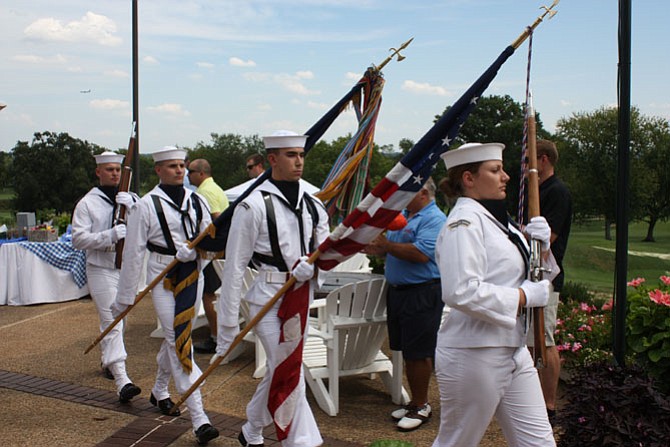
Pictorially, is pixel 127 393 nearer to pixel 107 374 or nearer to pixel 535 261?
pixel 107 374

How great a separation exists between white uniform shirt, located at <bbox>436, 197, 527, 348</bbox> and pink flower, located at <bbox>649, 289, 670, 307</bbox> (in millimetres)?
2249

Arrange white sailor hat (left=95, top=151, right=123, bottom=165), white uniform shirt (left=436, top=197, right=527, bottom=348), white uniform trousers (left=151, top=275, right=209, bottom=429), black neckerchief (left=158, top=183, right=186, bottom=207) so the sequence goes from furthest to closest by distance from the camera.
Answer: white sailor hat (left=95, top=151, right=123, bottom=165) < black neckerchief (left=158, top=183, right=186, bottom=207) < white uniform trousers (left=151, top=275, right=209, bottom=429) < white uniform shirt (left=436, top=197, right=527, bottom=348)

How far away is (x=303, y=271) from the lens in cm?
456

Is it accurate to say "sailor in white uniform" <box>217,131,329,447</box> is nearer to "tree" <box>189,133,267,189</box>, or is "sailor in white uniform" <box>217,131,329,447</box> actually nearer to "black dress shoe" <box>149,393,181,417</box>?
"black dress shoe" <box>149,393,181,417</box>

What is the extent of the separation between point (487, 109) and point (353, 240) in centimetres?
1971

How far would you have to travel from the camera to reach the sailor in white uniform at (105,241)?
21.6ft

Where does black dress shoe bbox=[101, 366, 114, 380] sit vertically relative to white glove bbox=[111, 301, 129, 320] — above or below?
below

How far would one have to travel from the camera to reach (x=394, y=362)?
6.24 m

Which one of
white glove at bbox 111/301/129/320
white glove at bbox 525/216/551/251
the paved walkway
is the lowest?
the paved walkway

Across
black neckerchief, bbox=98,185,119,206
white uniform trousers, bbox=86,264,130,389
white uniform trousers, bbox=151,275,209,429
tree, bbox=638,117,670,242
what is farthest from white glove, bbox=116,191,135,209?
tree, bbox=638,117,670,242

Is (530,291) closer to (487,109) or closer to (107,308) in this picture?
(107,308)

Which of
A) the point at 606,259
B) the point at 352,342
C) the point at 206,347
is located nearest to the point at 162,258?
the point at 352,342

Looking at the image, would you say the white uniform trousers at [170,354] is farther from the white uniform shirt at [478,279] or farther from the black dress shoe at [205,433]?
the white uniform shirt at [478,279]

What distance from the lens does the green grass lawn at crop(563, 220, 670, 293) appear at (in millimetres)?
11086
